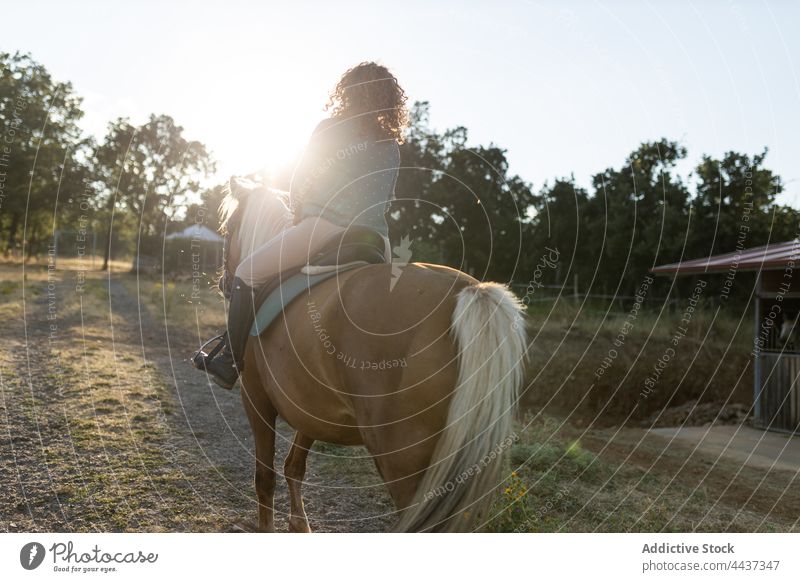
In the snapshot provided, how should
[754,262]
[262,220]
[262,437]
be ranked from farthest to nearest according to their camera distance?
[754,262], [262,220], [262,437]

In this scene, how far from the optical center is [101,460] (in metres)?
5.68

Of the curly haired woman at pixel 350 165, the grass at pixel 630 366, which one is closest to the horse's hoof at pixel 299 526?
the curly haired woman at pixel 350 165

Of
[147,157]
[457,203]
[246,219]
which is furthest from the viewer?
[147,157]

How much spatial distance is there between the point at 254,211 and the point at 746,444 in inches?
349

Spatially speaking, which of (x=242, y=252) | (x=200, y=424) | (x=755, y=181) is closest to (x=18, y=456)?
(x=200, y=424)

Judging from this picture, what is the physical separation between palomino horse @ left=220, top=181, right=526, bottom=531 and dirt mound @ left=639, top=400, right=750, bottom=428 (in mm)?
10834

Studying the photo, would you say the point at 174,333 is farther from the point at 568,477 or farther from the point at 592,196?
the point at 592,196

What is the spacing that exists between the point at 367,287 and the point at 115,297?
1001 inches

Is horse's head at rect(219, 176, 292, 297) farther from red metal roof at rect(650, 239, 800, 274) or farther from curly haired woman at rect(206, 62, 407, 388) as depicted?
red metal roof at rect(650, 239, 800, 274)

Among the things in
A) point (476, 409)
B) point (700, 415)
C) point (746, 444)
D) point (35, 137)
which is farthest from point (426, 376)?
point (35, 137)

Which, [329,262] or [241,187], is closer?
[329,262]

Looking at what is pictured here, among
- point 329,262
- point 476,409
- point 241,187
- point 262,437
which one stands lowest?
point 262,437

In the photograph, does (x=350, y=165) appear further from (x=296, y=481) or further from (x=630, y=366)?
(x=630, y=366)

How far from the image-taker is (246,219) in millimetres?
4746
